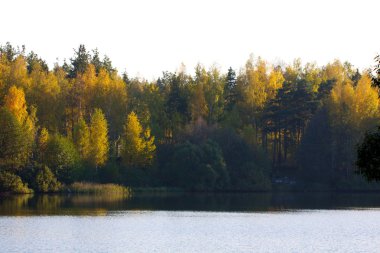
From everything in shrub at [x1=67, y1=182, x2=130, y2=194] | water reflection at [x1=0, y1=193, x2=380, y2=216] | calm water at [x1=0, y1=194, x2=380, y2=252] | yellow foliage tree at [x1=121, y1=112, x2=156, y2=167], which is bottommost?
calm water at [x1=0, y1=194, x2=380, y2=252]

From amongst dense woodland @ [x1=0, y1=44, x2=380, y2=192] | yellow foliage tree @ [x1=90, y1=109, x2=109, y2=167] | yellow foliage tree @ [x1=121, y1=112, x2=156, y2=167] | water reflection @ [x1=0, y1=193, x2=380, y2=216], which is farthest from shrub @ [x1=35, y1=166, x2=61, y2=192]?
yellow foliage tree @ [x1=121, y1=112, x2=156, y2=167]

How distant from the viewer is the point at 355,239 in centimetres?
4838

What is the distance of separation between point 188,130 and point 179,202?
27.0m

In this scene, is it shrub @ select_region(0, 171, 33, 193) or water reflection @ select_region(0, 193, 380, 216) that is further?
shrub @ select_region(0, 171, 33, 193)

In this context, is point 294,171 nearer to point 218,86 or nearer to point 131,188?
point 218,86

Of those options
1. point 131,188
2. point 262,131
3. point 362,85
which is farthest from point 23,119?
point 362,85

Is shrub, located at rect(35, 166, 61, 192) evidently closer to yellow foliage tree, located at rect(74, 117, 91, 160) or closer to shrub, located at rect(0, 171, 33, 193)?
shrub, located at rect(0, 171, 33, 193)

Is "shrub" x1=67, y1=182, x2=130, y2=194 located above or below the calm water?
above

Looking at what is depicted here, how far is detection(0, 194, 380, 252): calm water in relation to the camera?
44.3m

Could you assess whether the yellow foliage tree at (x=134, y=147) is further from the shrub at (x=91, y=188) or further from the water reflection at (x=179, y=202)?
the water reflection at (x=179, y=202)

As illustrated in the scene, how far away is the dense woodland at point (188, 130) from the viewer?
95125mm

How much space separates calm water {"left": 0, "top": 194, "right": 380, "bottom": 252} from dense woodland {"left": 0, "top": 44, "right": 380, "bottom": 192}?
475 inches

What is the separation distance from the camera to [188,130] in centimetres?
10775

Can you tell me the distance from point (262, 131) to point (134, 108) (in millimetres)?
18756
